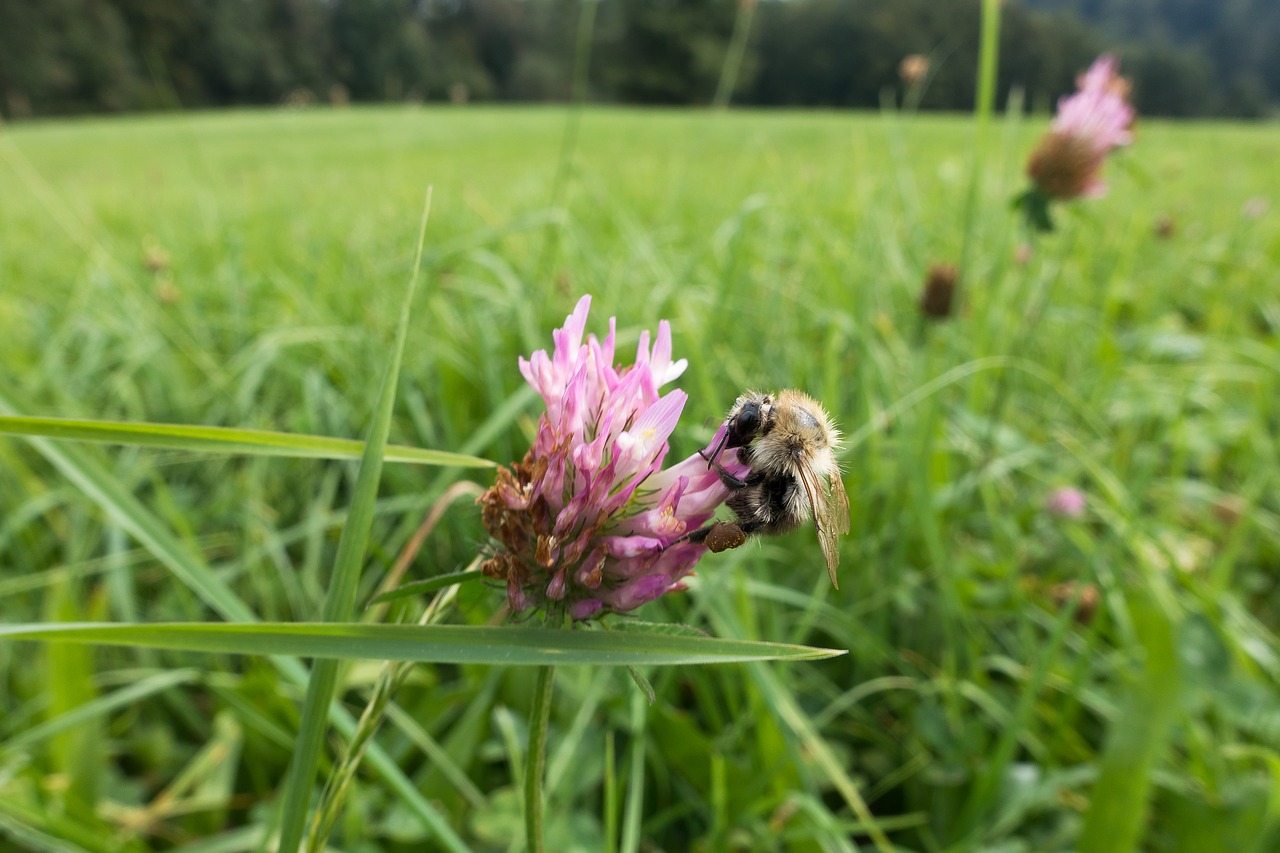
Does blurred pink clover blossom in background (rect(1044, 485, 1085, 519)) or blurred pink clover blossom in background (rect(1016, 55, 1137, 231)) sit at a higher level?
blurred pink clover blossom in background (rect(1016, 55, 1137, 231))

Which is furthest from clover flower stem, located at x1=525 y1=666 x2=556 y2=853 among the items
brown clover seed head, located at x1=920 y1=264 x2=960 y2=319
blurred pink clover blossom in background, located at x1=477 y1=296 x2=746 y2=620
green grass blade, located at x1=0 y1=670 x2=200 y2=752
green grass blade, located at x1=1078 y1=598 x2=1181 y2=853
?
brown clover seed head, located at x1=920 y1=264 x2=960 y2=319

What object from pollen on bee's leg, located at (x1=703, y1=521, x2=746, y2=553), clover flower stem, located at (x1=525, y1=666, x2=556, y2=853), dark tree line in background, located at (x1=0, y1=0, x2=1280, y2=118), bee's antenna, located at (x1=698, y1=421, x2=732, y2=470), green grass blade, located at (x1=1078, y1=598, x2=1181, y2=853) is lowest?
green grass blade, located at (x1=1078, y1=598, x2=1181, y2=853)

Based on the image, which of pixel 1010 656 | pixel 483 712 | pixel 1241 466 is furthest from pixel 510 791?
pixel 1241 466

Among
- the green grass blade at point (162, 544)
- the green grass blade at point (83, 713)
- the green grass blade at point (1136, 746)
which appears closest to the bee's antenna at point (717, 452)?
the green grass blade at point (162, 544)

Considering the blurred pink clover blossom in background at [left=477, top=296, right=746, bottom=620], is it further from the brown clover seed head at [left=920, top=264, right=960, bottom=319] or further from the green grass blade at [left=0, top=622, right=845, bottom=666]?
the brown clover seed head at [left=920, top=264, right=960, bottom=319]

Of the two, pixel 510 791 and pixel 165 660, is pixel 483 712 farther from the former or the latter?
pixel 165 660

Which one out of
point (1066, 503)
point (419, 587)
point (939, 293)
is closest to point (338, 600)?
point (419, 587)

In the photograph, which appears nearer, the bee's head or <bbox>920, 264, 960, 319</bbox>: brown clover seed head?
the bee's head
